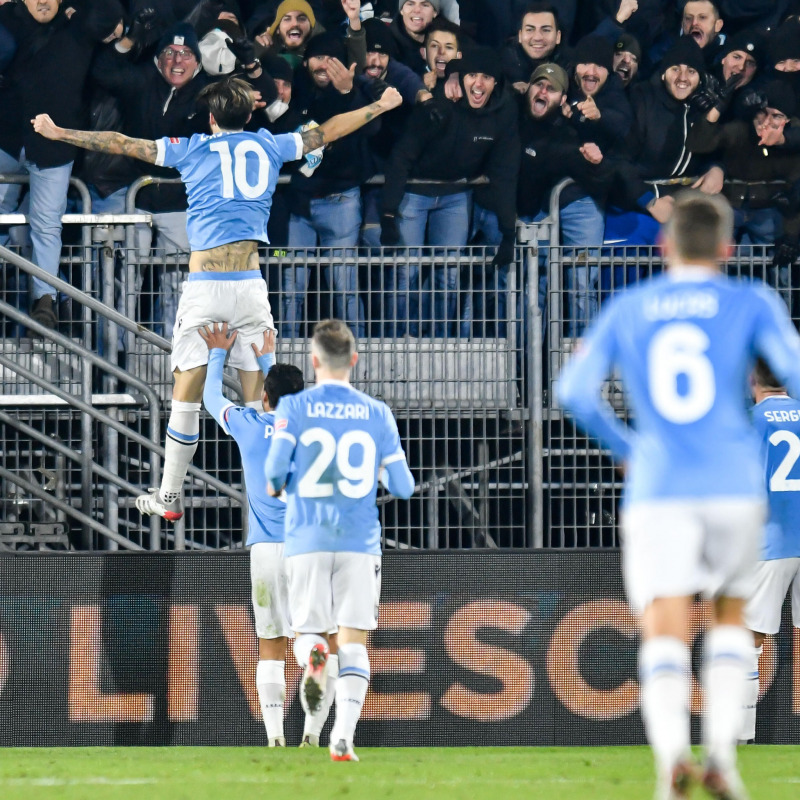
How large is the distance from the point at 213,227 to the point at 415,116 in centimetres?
274

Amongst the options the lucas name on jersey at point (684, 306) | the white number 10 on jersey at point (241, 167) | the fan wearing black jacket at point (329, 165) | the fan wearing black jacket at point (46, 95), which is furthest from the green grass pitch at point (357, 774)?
the fan wearing black jacket at point (329, 165)

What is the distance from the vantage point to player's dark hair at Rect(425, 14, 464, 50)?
11930mm

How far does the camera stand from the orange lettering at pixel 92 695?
893 cm

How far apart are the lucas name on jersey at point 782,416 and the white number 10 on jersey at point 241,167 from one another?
3.26 meters

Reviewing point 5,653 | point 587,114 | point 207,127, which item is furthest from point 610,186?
point 5,653

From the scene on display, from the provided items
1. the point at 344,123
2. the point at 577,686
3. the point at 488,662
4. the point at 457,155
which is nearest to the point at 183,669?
the point at 488,662

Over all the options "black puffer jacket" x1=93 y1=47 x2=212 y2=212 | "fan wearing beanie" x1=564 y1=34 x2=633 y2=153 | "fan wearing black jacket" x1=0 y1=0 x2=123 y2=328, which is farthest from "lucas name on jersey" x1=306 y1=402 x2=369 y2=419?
"fan wearing beanie" x1=564 y1=34 x2=633 y2=153

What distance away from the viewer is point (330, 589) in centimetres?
714

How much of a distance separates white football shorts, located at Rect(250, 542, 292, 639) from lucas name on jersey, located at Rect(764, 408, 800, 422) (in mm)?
2775

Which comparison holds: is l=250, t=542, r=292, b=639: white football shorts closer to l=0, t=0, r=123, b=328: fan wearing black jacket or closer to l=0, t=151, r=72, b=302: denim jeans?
l=0, t=151, r=72, b=302: denim jeans

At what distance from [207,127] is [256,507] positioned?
414 cm

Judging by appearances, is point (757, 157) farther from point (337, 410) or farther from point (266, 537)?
point (337, 410)

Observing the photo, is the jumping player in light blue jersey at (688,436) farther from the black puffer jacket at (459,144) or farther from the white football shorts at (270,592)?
the black puffer jacket at (459,144)

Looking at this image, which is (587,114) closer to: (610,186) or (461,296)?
(610,186)
